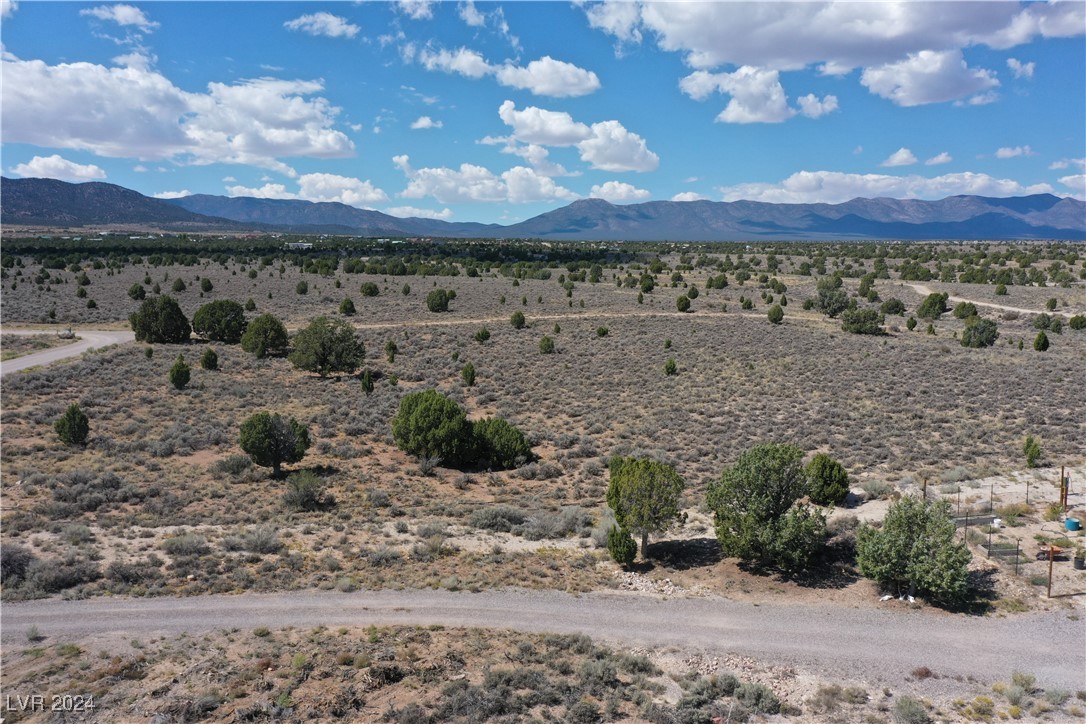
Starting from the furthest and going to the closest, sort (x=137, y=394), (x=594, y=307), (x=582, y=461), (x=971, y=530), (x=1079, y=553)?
(x=594, y=307) < (x=137, y=394) < (x=582, y=461) < (x=971, y=530) < (x=1079, y=553)

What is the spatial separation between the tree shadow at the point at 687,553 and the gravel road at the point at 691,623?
1977mm

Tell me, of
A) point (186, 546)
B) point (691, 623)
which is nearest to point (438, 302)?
point (186, 546)

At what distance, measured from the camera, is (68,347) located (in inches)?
1789

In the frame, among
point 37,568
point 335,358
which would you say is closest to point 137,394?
point 335,358

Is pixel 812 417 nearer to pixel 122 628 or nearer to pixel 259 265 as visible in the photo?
pixel 122 628

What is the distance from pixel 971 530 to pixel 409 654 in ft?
53.3

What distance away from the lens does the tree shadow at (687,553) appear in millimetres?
17266

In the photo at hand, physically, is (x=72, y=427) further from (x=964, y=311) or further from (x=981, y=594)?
(x=964, y=311)

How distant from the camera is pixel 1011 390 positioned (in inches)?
1304

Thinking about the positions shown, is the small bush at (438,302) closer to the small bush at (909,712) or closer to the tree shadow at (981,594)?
the tree shadow at (981,594)

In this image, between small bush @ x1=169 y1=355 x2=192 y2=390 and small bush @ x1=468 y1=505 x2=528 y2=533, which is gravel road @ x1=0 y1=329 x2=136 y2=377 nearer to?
small bush @ x1=169 y1=355 x2=192 y2=390

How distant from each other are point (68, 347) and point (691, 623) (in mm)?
50666

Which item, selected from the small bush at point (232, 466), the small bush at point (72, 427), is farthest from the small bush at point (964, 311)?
the small bush at point (72, 427)

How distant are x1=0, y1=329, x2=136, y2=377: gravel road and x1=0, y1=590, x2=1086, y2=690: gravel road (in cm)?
3132
